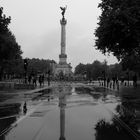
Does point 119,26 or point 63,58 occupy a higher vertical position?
point 63,58

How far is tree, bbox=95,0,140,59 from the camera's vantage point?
35.5 m

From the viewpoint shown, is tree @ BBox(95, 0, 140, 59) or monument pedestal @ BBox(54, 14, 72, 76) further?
monument pedestal @ BBox(54, 14, 72, 76)

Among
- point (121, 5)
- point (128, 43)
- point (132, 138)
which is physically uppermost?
point (121, 5)

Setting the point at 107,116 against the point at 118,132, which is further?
the point at 107,116

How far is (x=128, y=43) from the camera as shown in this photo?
3878 centimetres

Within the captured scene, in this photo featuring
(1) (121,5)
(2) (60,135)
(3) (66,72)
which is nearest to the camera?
(2) (60,135)

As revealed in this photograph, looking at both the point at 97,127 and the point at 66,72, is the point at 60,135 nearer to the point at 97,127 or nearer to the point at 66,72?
the point at 97,127

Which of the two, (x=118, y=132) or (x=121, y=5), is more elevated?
(x=121, y=5)

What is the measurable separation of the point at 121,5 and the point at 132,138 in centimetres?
2608

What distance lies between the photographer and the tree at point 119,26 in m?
35.5

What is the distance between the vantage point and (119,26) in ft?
118

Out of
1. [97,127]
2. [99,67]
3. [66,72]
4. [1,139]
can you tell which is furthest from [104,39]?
[99,67]

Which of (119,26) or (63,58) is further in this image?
(63,58)

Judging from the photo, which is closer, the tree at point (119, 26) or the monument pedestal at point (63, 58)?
the tree at point (119, 26)
